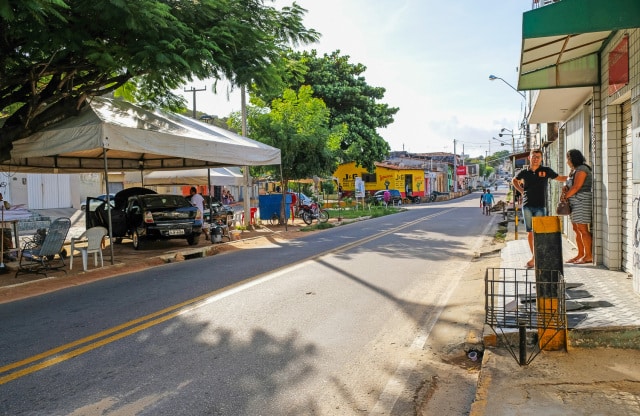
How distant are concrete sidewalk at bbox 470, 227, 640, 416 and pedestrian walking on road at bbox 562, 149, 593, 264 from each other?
272 centimetres

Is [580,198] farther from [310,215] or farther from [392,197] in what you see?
[392,197]

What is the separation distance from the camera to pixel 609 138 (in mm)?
8062

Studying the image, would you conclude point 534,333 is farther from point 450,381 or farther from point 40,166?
point 40,166

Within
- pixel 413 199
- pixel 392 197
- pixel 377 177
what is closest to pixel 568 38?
pixel 392 197

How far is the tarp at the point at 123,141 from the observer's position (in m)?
10.8

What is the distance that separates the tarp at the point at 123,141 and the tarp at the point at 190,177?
14.9ft

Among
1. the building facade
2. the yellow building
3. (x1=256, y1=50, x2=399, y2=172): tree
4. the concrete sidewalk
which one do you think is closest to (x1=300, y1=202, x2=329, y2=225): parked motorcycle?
(x1=256, y1=50, x2=399, y2=172): tree

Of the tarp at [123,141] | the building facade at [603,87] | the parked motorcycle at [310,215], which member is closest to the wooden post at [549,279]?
the building facade at [603,87]

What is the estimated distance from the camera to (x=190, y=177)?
845 inches

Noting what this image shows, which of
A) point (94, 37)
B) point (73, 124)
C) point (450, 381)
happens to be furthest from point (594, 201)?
point (73, 124)

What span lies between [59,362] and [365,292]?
14.7ft

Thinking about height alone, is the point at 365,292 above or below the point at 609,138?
below

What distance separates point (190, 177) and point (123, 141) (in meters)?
10.5

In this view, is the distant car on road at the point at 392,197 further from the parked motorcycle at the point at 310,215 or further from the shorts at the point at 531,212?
the shorts at the point at 531,212
